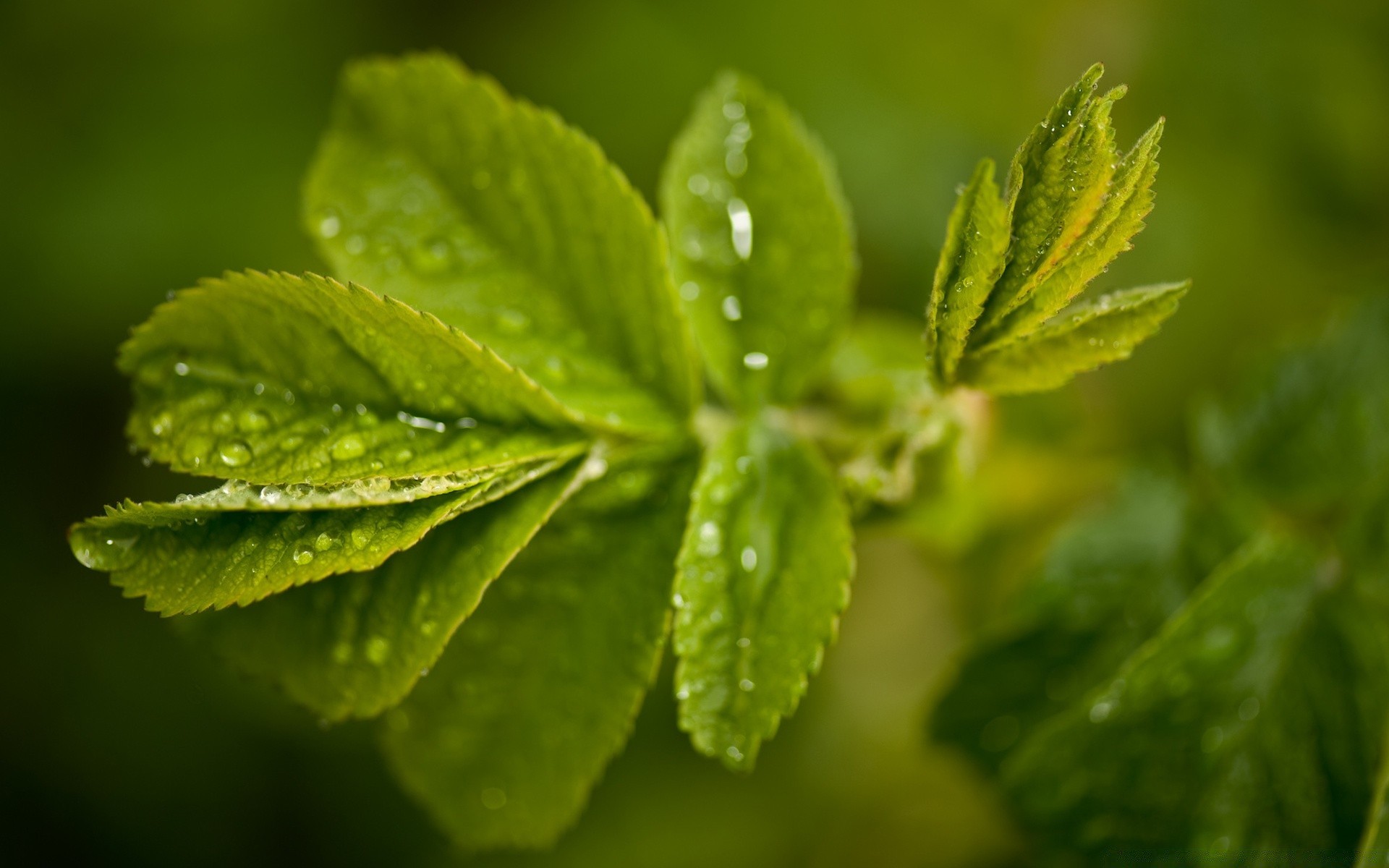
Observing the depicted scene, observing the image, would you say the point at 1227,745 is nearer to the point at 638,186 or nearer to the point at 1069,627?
the point at 1069,627

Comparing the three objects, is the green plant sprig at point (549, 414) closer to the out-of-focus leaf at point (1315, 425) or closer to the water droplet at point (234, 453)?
the water droplet at point (234, 453)

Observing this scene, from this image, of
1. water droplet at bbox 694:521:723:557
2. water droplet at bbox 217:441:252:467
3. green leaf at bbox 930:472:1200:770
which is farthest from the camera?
green leaf at bbox 930:472:1200:770

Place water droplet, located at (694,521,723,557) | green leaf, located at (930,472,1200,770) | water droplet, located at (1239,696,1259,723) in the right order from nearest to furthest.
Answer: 1. water droplet, located at (694,521,723,557)
2. water droplet, located at (1239,696,1259,723)
3. green leaf, located at (930,472,1200,770)

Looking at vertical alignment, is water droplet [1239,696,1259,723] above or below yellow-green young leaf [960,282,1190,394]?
below

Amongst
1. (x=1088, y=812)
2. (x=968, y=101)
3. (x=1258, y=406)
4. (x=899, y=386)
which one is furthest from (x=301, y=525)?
(x=968, y=101)

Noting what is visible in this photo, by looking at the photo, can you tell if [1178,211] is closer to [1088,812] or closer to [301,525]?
[1088,812]

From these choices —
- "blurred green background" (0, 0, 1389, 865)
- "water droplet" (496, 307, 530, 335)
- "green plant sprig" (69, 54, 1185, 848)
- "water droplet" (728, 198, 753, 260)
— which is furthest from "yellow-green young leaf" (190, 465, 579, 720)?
"blurred green background" (0, 0, 1389, 865)

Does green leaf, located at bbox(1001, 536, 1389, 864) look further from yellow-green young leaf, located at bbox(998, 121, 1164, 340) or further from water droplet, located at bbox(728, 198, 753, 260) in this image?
water droplet, located at bbox(728, 198, 753, 260)

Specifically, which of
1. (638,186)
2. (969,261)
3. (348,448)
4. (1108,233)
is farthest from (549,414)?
(638,186)
